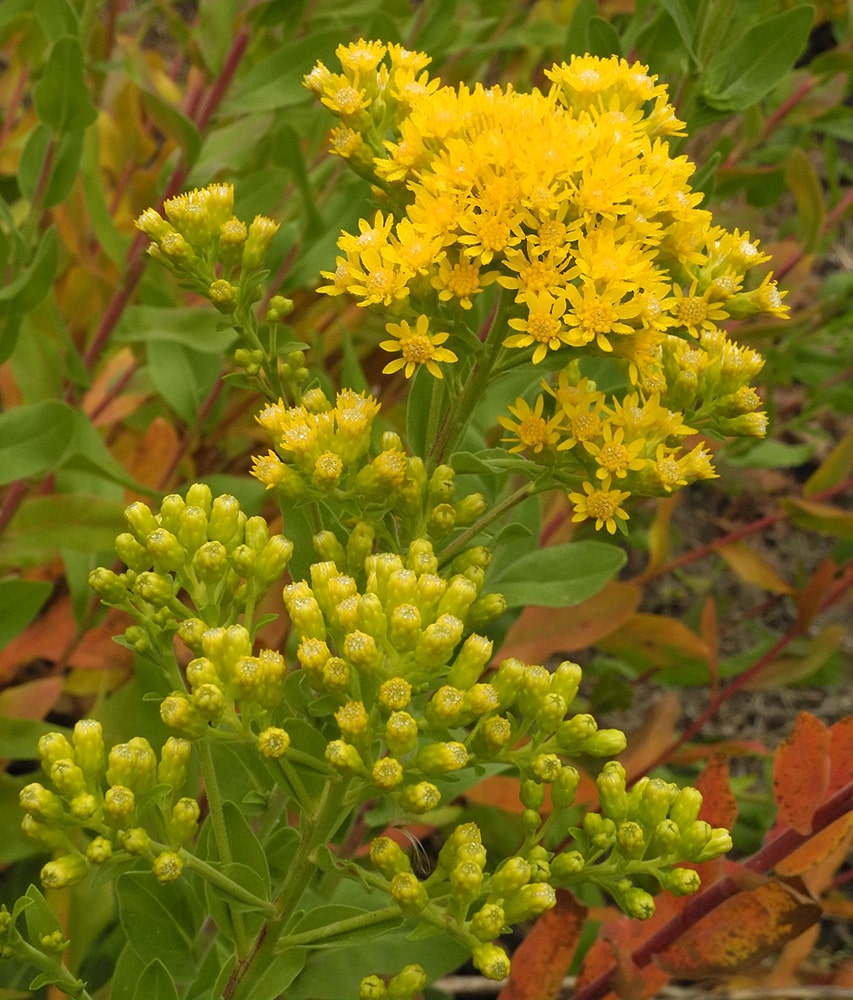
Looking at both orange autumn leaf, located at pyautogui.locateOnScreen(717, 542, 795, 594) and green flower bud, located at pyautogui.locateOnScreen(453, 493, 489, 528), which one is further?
orange autumn leaf, located at pyautogui.locateOnScreen(717, 542, 795, 594)

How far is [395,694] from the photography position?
1.10 metres

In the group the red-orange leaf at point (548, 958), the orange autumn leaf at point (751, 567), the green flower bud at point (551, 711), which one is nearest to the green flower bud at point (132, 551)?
the green flower bud at point (551, 711)

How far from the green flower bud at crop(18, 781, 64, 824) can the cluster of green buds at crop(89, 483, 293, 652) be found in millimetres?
192

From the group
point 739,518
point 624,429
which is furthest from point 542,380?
point 739,518

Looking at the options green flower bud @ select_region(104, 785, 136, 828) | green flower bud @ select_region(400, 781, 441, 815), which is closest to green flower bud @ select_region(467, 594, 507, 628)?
green flower bud @ select_region(400, 781, 441, 815)

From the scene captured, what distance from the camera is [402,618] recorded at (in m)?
1.10

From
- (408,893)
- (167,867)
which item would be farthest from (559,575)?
(167,867)

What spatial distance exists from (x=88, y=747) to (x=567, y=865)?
1.86 feet

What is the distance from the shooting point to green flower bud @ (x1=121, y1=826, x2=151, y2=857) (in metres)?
1.12

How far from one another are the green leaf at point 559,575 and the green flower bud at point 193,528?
0.62 meters

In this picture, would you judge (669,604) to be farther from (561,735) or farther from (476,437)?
(561,735)

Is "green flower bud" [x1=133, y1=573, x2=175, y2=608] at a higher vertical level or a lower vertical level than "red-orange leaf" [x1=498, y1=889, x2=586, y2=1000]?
higher

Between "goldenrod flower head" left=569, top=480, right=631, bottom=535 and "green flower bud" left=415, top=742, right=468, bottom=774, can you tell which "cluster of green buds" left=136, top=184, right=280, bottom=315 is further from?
"green flower bud" left=415, top=742, right=468, bottom=774

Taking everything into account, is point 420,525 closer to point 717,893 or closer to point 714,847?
point 714,847
